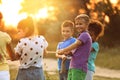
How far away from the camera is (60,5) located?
91.2ft

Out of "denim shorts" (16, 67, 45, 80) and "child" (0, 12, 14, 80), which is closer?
"child" (0, 12, 14, 80)

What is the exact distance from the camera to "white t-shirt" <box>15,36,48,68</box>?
6.21 metres

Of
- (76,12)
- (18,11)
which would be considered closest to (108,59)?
(18,11)

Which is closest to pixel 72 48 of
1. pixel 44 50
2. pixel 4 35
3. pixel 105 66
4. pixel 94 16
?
pixel 44 50

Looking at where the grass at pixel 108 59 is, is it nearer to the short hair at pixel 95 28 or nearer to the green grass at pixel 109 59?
the green grass at pixel 109 59

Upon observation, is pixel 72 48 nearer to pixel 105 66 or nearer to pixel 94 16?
pixel 105 66

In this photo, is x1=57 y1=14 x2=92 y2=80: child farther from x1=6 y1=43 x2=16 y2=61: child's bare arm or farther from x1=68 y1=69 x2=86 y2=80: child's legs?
x1=6 y1=43 x2=16 y2=61: child's bare arm

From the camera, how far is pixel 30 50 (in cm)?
622

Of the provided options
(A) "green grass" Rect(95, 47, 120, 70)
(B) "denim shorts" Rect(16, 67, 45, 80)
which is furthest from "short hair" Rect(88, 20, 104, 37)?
(A) "green grass" Rect(95, 47, 120, 70)

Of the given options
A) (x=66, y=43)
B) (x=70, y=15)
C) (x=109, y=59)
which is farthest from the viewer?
(x=70, y=15)

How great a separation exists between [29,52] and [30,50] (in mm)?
28

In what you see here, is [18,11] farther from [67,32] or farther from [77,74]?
[77,74]

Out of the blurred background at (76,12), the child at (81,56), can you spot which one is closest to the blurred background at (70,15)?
the blurred background at (76,12)

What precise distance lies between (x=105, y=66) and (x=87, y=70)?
37.6 ft
